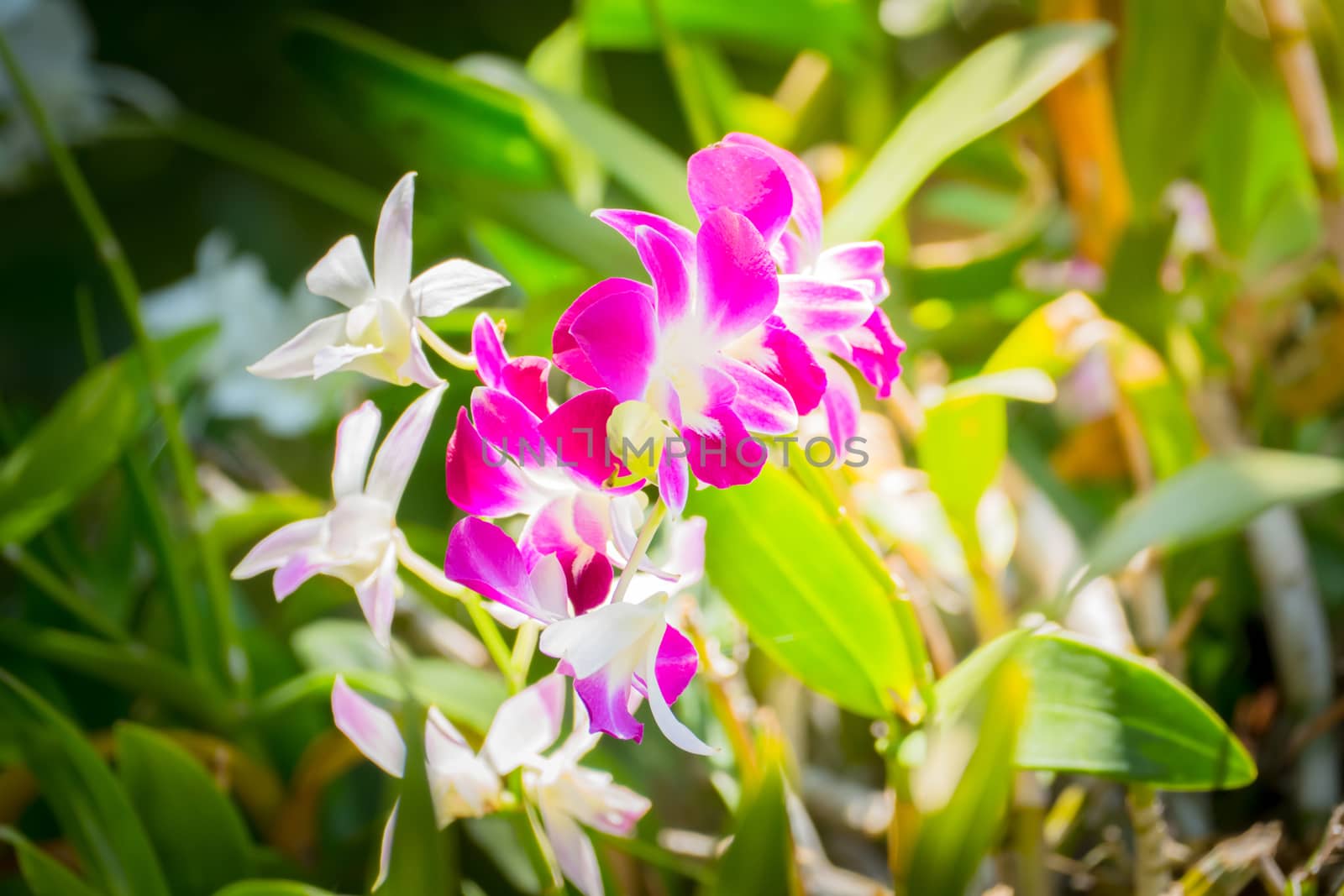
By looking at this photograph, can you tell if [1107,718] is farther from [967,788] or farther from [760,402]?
[760,402]

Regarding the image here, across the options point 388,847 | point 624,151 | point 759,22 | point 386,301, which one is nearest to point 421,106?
point 624,151

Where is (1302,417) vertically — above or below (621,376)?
below

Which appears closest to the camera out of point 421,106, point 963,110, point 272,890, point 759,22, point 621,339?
point 621,339

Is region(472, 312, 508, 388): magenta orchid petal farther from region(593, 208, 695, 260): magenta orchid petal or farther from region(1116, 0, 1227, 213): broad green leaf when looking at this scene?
region(1116, 0, 1227, 213): broad green leaf

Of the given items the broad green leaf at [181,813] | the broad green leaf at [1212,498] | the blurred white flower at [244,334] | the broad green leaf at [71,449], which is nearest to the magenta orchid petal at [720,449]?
the broad green leaf at [1212,498]

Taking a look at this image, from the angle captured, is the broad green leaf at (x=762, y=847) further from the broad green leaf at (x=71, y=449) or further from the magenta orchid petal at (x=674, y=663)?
the broad green leaf at (x=71, y=449)

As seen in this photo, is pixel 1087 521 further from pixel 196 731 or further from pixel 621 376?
pixel 196 731

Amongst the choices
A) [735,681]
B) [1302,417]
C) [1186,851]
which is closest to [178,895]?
[735,681]
